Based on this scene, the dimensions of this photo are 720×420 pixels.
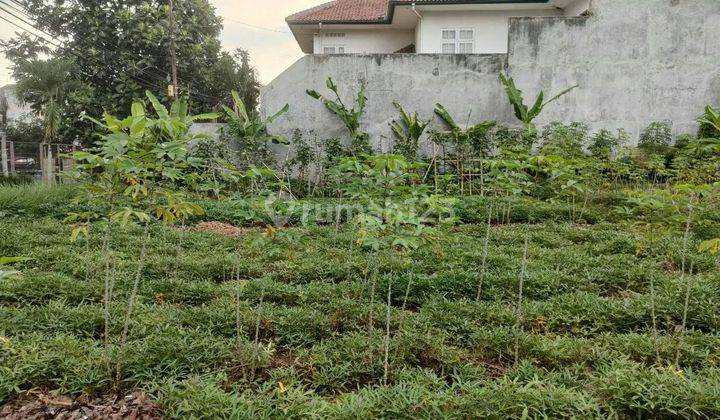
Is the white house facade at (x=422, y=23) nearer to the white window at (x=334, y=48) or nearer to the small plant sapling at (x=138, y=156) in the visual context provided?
the white window at (x=334, y=48)

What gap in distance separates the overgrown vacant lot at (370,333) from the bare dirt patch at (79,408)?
7 cm

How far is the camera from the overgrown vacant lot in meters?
2.44

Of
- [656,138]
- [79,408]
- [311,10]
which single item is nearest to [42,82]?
[311,10]

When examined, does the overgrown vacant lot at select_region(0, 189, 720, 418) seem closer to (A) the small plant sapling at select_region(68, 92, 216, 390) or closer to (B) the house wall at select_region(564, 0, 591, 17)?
(A) the small plant sapling at select_region(68, 92, 216, 390)

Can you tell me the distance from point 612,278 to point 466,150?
6.83 m

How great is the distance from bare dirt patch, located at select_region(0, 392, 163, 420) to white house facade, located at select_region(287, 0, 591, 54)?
1379 cm

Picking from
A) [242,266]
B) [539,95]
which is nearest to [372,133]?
[539,95]

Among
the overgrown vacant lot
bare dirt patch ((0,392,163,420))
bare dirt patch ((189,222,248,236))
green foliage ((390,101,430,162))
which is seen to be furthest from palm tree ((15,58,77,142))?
bare dirt patch ((0,392,163,420))

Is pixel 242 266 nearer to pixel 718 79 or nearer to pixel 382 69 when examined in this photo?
pixel 382 69

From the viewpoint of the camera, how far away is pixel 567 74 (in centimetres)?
1168

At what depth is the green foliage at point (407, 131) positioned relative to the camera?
435 inches

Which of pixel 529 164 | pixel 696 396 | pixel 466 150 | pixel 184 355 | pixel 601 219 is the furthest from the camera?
pixel 466 150

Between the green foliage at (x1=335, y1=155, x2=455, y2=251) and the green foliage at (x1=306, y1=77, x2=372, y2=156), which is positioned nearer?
the green foliage at (x1=335, y1=155, x2=455, y2=251)

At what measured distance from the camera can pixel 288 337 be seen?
11.0 ft
